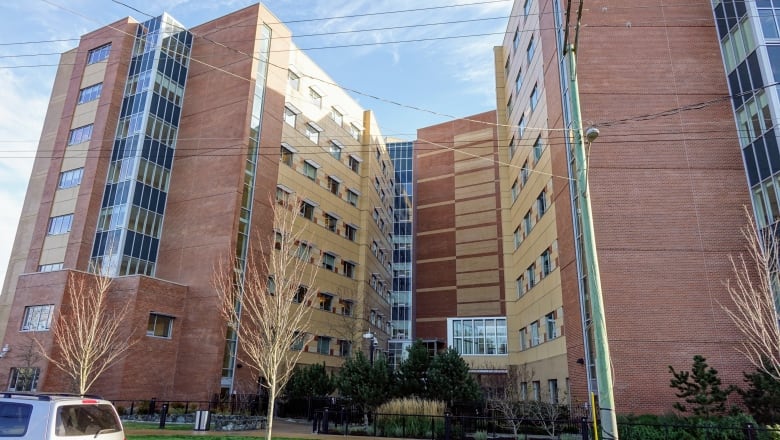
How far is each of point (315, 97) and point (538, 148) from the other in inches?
879

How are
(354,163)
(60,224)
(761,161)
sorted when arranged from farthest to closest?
(354,163) → (60,224) → (761,161)

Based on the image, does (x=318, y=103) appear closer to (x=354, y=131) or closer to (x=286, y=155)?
(x=354, y=131)

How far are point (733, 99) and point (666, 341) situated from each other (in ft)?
38.8

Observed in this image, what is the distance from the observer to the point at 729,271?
21.5 meters

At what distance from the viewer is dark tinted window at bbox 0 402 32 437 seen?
7.54m

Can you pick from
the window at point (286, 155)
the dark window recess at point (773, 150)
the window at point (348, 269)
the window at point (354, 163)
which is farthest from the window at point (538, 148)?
the window at point (354, 163)

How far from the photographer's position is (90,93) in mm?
40938

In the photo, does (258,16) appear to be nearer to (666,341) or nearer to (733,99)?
(733,99)

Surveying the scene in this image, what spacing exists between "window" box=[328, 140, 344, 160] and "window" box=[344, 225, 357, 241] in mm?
6608

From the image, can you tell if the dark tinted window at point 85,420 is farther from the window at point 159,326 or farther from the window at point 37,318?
the window at point 159,326

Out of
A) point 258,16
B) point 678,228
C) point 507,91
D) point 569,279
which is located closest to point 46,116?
point 258,16

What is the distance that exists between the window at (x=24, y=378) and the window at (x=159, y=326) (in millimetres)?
5681

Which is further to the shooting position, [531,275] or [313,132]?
[313,132]

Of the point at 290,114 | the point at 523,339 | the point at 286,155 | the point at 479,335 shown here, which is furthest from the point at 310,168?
the point at 523,339
